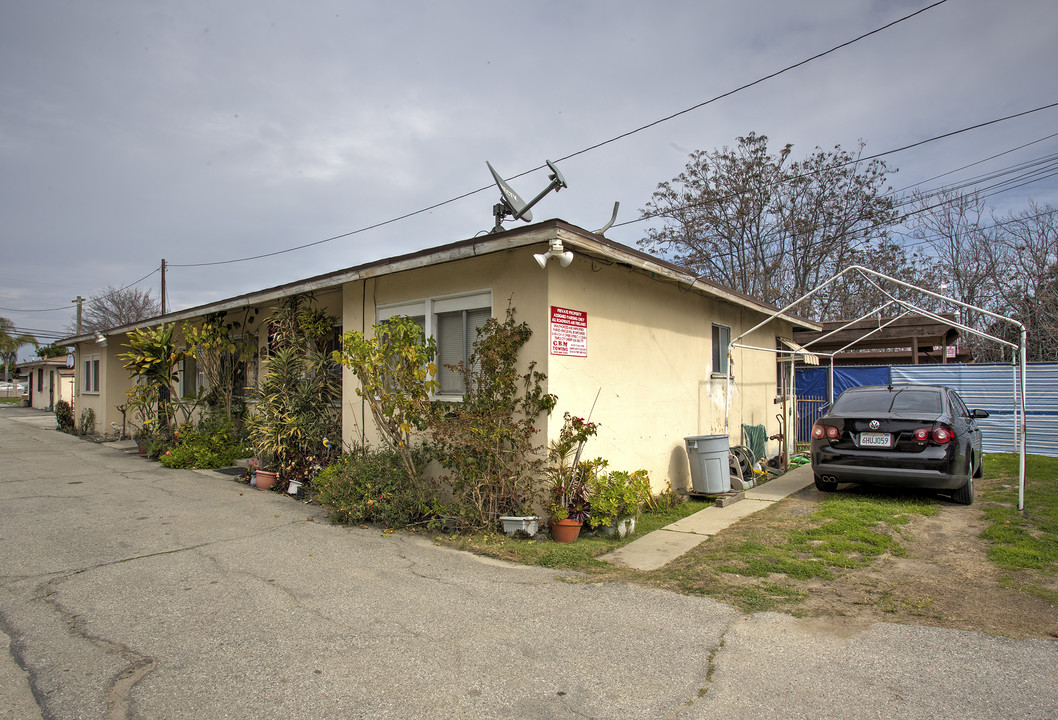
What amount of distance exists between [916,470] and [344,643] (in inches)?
263

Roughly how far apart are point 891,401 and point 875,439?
90cm

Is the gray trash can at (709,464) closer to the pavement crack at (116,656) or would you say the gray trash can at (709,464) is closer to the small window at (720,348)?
the small window at (720,348)

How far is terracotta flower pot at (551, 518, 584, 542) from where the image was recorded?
19.8 ft

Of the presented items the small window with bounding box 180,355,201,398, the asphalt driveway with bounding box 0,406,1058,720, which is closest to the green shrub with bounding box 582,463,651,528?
the asphalt driveway with bounding box 0,406,1058,720

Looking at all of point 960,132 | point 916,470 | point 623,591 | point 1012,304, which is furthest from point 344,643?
point 1012,304

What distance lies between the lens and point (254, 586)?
4.73 metres

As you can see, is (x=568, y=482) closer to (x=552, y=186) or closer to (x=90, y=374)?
(x=552, y=186)

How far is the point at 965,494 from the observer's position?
7262 mm

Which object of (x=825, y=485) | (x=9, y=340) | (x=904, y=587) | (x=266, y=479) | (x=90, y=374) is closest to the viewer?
(x=904, y=587)

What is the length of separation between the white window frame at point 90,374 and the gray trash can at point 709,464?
17.8 meters

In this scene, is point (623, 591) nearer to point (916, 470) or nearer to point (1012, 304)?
point (916, 470)

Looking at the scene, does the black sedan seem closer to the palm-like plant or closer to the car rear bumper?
the car rear bumper

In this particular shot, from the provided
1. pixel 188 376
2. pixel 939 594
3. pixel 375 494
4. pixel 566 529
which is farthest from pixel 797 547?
pixel 188 376

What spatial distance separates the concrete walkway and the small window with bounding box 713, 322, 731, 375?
6.90 ft
